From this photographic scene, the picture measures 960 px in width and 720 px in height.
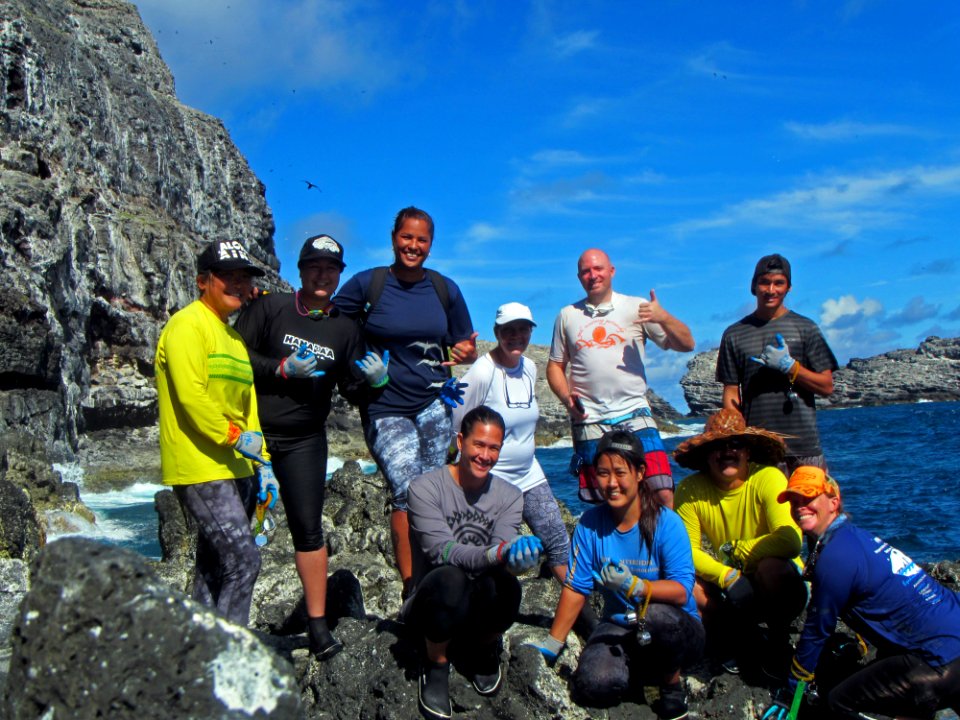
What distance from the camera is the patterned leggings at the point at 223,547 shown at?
454cm

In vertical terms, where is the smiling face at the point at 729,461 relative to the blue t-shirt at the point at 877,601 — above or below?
above

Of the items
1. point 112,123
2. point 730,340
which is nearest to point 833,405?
point 112,123

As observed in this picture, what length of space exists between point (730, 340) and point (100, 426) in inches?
1838

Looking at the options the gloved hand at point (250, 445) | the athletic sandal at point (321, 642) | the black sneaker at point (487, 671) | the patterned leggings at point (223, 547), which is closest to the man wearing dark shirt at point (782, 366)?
the black sneaker at point (487, 671)

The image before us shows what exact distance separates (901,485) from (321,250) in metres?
31.3

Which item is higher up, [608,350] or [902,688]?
[608,350]

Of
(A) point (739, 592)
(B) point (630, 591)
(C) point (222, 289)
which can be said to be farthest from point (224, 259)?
(A) point (739, 592)

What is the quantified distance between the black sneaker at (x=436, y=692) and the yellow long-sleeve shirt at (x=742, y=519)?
1726 mm

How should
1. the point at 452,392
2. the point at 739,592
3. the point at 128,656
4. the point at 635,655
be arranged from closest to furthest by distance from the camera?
the point at 128,656 → the point at 635,655 → the point at 739,592 → the point at 452,392

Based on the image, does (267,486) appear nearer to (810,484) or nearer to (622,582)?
(622,582)

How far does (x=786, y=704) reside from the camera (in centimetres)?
461

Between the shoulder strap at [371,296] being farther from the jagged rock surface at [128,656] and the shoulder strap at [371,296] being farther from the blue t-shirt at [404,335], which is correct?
the jagged rock surface at [128,656]

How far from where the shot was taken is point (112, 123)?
58156mm

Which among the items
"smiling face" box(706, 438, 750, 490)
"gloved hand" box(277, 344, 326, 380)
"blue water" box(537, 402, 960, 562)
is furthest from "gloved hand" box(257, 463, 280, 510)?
"blue water" box(537, 402, 960, 562)
